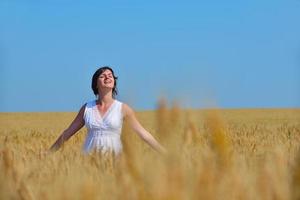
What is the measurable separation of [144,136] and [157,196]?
3221mm


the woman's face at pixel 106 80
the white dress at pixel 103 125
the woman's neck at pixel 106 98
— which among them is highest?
the woman's face at pixel 106 80

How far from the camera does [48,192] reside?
1555 mm

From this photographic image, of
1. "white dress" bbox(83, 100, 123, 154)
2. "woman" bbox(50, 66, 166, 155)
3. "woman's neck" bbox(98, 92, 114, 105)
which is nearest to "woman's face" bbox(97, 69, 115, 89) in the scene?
"woman" bbox(50, 66, 166, 155)

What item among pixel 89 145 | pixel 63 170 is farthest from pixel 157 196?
pixel 89 145

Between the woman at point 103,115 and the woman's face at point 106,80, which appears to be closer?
the woman's face at point 106,80

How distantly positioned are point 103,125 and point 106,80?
43 centimetres

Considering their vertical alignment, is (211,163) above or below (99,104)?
below

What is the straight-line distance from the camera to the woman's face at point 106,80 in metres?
4.73

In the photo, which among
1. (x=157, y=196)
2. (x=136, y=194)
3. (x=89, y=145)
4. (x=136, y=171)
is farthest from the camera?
(x=89, y=145)

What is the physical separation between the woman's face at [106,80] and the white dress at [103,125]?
219 mm

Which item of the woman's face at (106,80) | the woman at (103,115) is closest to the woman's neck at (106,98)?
the woman at (103,115)

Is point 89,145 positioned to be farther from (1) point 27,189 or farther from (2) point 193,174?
(2) point 193,174

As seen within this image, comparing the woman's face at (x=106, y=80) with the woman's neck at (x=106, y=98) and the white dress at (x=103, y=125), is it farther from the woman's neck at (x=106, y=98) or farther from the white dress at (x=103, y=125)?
the white dress at (x=103, y=125)

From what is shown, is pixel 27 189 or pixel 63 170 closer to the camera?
pixel 27 189
